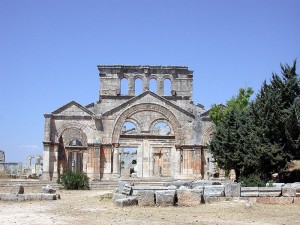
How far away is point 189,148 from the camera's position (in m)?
35.4

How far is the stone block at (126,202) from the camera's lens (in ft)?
46.8

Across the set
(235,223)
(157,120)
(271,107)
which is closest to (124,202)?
(235,223)

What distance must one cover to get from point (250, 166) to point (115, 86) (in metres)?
18.8

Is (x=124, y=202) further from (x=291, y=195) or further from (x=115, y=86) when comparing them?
(x=115, y=86)

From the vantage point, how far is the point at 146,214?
500 inches

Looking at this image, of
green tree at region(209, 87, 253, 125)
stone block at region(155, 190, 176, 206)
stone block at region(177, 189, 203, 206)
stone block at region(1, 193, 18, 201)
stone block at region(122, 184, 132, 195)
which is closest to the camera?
stone block at region(155, 190, 176, 206)

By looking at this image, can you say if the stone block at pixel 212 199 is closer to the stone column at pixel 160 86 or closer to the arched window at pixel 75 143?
the stone column at pixel 160 86

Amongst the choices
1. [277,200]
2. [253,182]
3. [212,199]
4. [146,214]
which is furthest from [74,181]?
[146,214]

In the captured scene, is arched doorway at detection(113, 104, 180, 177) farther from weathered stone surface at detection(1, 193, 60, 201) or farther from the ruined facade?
weathered stone surface at detection(1, 193, 60, 201)

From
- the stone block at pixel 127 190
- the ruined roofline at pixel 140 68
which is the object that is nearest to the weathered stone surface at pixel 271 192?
the stone block at pixel 127 190

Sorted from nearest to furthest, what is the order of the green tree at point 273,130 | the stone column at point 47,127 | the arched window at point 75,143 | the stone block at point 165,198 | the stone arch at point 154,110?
the stone block at point 165,198 < the green tree at point 273,130 < the stone column at point 47,127 < the stone arch at point 154,110 < the arched window at point 75,143

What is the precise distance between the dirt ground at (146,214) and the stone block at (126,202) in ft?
0.89

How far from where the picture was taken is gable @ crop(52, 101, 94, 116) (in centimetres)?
3591

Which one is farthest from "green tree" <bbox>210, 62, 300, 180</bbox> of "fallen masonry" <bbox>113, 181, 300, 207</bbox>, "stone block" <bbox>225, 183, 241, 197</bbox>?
"stone block" <bbox>225, 183, 241, 197</bbox>
